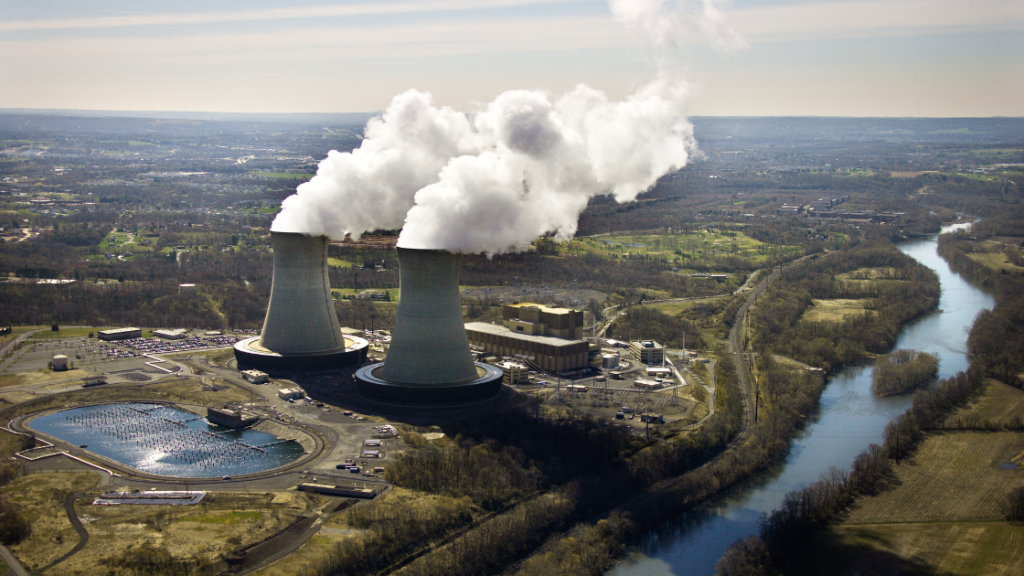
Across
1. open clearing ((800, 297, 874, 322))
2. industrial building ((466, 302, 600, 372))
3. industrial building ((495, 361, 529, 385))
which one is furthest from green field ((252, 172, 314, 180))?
industrial building ((495, 361, 529, 385))

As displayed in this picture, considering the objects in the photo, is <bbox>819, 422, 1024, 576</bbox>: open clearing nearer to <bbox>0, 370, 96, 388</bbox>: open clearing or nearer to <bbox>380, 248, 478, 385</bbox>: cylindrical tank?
<bbox>380, 248, 478, 385</bbox>: cylindrical tank

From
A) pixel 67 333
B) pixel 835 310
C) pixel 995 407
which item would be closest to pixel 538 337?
pixel 995 407

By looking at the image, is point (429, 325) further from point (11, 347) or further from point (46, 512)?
point (11, 347)

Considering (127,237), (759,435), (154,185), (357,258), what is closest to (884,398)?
(759,435)

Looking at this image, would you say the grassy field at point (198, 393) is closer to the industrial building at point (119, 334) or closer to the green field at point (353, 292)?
the industrial building at point (119, 334)

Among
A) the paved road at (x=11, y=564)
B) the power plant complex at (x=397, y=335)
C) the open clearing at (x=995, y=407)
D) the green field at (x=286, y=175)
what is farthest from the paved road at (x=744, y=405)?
the green field at (x=286, y=175)

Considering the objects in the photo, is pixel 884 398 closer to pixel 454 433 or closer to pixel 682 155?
pixel 682 155
